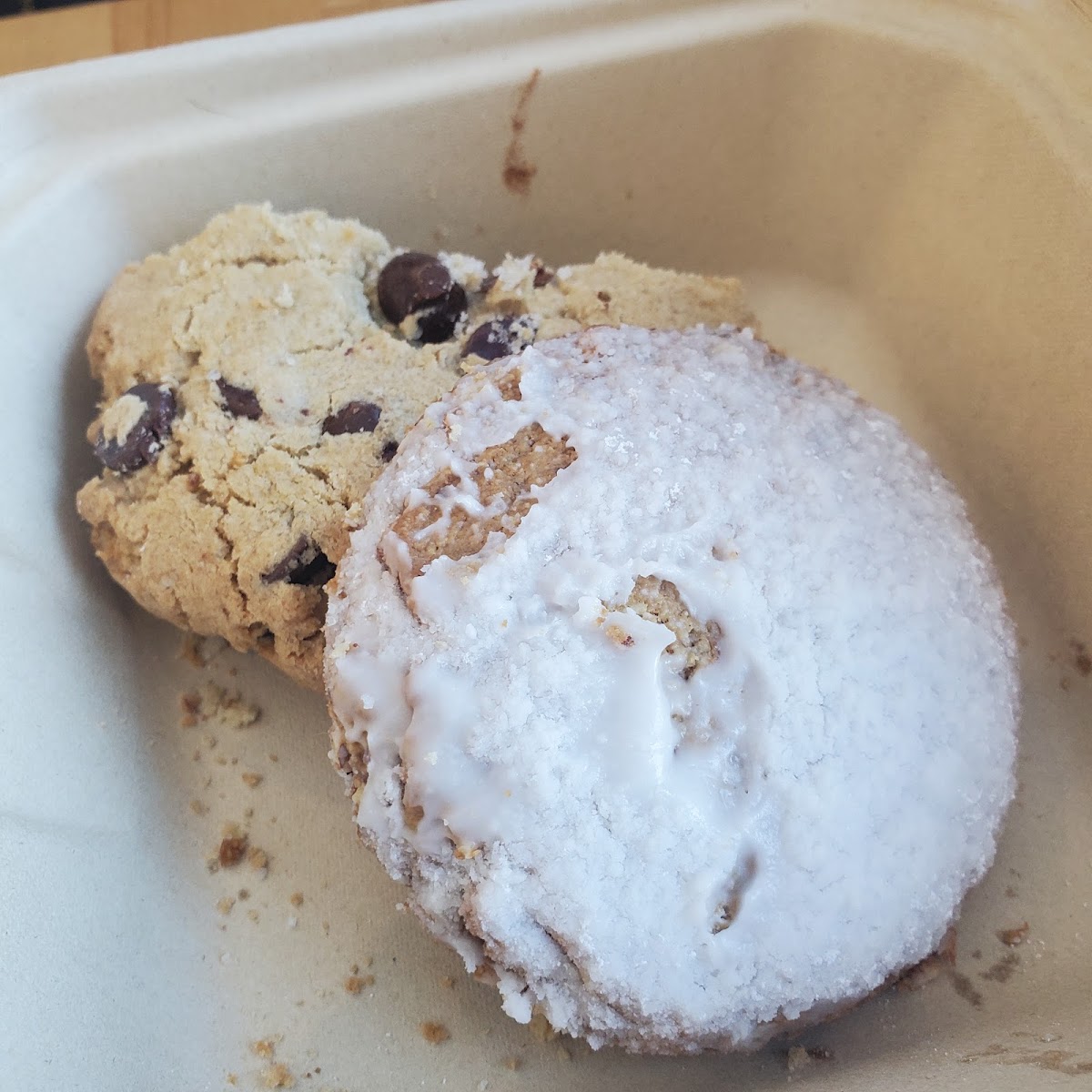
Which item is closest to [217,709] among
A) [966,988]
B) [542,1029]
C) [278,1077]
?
[278,1077]

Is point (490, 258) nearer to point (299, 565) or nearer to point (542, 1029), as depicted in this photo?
point (299, 565)

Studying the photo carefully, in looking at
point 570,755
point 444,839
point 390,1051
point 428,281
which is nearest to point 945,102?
point 428,281

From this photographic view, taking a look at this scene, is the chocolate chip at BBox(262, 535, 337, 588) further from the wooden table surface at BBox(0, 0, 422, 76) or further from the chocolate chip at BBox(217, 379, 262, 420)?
the wooden table surface at BBox(0, 0, 422, 76)

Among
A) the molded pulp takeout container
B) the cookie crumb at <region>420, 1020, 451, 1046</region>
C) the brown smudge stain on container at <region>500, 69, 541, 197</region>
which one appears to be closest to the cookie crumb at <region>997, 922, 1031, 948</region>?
the molded pulp takeout container

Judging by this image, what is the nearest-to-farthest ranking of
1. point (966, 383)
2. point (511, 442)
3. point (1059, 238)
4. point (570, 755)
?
point (570, 755)
point (511, 442)
point (1059, 238)
point (966, 383)

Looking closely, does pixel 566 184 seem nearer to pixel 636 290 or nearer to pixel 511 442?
pixel 636 290

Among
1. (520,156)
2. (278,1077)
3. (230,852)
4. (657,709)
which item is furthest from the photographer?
(520,156)
